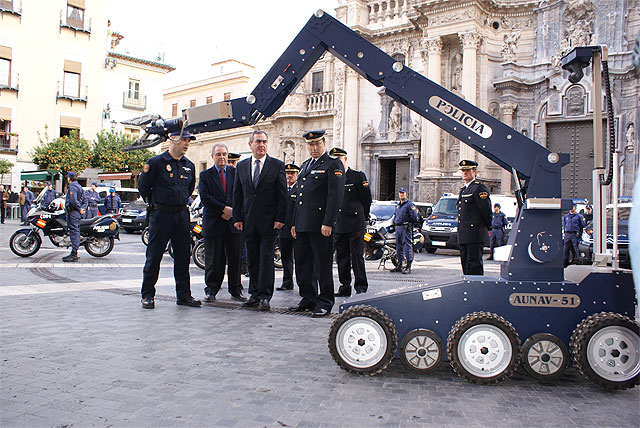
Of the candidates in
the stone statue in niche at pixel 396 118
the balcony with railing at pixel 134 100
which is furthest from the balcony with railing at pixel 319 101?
the balcony with railing at pixel 134 100

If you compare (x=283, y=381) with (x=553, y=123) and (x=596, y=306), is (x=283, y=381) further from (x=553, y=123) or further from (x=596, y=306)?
(x=553, y=123)

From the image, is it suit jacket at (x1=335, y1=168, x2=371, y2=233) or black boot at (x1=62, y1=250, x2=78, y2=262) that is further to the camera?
black boot at (x1=62, y1=250, x2=78, y2=262)

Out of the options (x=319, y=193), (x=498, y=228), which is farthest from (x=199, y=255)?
(x=498, y=228)

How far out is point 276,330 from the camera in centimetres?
518

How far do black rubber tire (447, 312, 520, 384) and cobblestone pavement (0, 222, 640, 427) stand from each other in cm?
8

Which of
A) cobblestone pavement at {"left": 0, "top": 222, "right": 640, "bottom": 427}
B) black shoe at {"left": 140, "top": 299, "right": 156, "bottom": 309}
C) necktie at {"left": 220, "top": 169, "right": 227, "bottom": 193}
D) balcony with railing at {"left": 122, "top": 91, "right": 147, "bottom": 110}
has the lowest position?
cobblestone pavement at {"left": 0, "top": 222, "right": 640, "bottom": 427}

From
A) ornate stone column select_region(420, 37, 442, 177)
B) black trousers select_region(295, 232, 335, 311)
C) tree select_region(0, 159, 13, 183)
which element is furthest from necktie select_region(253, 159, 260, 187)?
tree select_region(0, 159, 13, 183)

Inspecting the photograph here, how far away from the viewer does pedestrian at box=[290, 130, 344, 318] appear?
602 centimetres

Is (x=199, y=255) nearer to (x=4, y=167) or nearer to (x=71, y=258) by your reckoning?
(x=71, y=258)

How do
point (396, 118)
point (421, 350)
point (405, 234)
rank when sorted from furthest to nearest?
point (396, 118) < point (405, 234) < point (421, 350)

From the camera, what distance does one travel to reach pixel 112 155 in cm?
3538

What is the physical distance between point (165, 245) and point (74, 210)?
6.01 meters

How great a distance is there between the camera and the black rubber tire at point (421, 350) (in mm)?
3777

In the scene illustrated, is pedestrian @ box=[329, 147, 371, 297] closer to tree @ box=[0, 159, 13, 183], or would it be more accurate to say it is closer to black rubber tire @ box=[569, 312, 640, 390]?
black rubber tire @ box=[569, 312, 640, 390]
